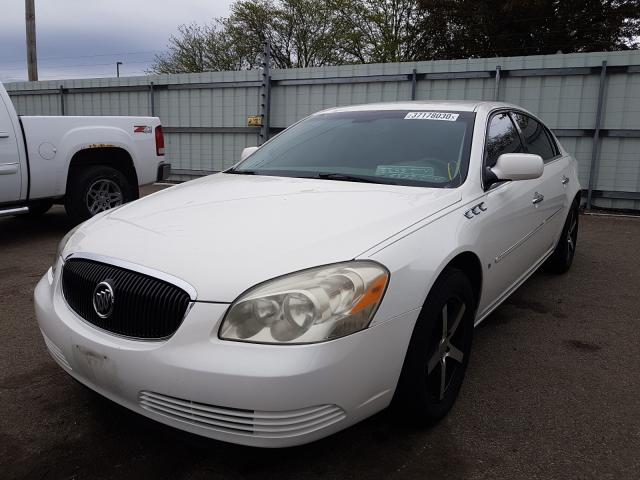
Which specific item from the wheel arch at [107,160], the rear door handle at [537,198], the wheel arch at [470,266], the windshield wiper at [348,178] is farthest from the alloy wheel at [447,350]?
the wheel arch at [107,160]

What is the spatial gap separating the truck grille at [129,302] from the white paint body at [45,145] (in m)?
4.22

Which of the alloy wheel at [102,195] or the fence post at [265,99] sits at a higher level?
the fence post at [265,99]

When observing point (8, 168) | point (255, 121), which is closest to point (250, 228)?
point (8, 168)

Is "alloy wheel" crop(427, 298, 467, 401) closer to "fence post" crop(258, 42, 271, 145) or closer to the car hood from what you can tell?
the car hood

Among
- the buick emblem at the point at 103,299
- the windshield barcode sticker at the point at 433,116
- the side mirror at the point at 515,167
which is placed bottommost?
the buick emblem at the point at 103,299

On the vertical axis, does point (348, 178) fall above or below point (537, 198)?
above

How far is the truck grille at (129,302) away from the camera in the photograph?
181cm

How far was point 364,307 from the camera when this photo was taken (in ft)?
5.89

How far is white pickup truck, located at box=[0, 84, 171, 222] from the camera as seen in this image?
221 inches

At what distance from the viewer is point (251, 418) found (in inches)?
66.7

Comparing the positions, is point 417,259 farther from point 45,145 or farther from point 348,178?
point 45,145

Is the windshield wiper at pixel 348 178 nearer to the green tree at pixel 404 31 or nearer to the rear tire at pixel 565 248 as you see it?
the rear tire at pixel 565 248

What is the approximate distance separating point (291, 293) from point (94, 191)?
5517mm

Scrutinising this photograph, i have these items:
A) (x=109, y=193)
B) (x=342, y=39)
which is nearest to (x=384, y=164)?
(x=109, y=193)
